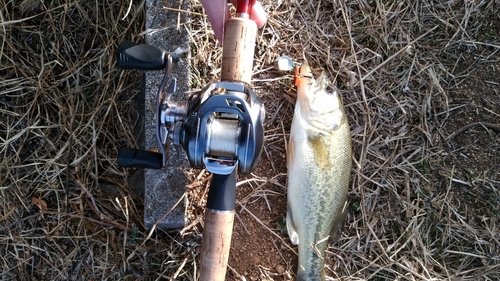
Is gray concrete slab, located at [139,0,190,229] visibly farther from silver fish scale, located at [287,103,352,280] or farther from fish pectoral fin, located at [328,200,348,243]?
fish pectoral fin, located at [328,200,348,243]

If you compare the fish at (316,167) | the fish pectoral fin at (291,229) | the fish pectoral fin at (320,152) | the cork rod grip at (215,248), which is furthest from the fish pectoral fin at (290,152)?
the cork rod grip at (215,248)

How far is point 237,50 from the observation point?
6.82 ft

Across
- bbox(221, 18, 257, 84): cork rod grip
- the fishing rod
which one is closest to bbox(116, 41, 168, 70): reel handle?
the fishing rod

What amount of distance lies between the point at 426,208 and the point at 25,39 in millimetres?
2659

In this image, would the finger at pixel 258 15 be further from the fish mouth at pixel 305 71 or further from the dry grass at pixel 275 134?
the fish mouth at pixel 305 71

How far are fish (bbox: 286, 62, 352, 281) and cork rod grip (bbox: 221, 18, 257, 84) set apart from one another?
52cm

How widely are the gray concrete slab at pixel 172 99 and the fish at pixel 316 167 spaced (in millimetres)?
649

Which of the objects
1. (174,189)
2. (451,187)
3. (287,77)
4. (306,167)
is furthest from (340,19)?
(174,189)

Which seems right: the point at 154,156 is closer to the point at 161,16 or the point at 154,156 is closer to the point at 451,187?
the point at 161,16

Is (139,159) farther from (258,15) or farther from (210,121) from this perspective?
(258,15)

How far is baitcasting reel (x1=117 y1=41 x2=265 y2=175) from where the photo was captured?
1742 mm

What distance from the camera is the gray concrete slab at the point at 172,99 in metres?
2.47

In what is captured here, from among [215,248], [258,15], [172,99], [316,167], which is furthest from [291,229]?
[258,15]

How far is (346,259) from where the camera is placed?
2.66m
